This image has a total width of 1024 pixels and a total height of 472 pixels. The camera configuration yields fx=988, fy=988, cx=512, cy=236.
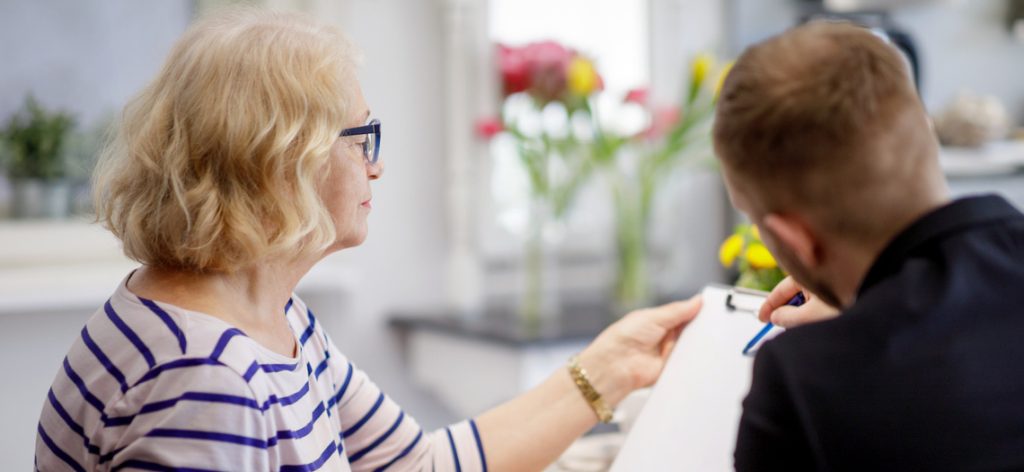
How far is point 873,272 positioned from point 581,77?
1624mm

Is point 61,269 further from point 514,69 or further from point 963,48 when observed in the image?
point 963,48

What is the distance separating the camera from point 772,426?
2.10 ft

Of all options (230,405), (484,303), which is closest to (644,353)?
(230,405)

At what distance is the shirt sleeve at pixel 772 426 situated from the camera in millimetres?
636

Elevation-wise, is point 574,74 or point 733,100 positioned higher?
point 733,100

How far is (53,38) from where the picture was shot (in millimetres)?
2041

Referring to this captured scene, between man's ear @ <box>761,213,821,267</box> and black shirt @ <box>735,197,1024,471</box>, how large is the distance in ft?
0.21

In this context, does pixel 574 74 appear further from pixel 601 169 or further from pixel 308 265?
pixel 308 265

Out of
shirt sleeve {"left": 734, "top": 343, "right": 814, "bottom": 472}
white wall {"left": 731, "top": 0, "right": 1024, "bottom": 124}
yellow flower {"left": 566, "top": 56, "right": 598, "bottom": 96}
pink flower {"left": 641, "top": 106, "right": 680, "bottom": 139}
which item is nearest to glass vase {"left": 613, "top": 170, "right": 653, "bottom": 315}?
pink flower {"left": 641, "top": 106, "right": 680, "bottom": 139}

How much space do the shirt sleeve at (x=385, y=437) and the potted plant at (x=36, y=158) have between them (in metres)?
1.17

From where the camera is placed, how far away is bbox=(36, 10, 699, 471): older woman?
2.75 ft

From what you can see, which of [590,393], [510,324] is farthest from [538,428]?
[510,324]

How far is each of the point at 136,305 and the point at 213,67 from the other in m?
0.23

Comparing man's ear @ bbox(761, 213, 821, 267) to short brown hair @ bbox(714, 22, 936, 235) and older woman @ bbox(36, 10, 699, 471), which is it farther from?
older woman @ bbox(36, 10, 699, 471)
